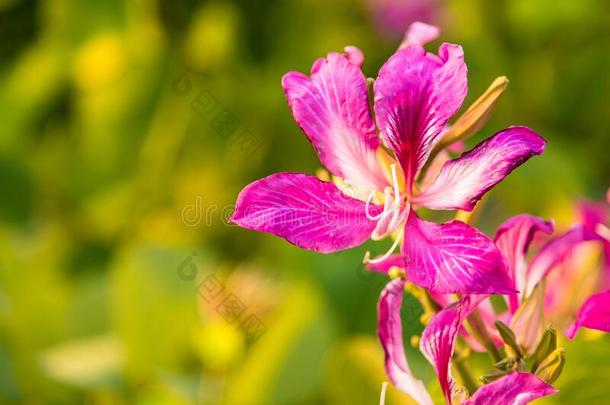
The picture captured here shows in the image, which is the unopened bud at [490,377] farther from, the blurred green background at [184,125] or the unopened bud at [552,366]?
the blurred green background at [184,125]

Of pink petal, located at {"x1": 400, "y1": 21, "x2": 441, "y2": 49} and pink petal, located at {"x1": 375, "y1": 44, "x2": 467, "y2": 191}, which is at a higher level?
pink petal, located at {"x1": 400, "y1": 21, "x2": 441, "y2": 49}

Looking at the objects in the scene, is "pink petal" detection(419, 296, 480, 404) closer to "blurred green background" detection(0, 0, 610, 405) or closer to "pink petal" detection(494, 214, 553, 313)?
"pink petal" detection(494, 214, 553, 313)

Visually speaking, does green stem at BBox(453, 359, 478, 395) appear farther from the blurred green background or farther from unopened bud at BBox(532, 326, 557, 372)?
the blurred green background

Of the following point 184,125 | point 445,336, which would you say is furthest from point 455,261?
point 184,125

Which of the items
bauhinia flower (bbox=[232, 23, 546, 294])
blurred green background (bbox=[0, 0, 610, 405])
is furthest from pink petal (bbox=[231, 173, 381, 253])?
blurred green background (bbox=[0, 0, 610, 405])

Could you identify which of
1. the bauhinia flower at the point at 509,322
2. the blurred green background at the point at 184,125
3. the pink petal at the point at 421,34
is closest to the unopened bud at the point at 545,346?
the bauhinia flower at the point at 509,322

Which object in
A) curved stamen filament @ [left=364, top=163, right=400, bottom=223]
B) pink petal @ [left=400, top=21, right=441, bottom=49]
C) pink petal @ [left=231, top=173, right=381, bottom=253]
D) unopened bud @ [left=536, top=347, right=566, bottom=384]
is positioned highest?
pink petal @ [left=400, top=21, right=441, bottom=49]

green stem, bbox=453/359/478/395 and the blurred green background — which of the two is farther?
the blurred green background

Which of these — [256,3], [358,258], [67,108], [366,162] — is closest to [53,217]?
[67,108]
